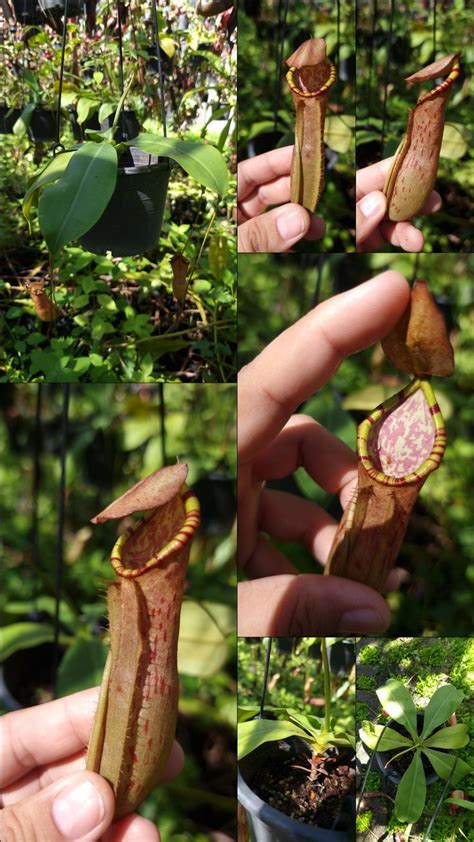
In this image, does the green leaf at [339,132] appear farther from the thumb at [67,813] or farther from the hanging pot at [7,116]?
the thumb at [67,813]

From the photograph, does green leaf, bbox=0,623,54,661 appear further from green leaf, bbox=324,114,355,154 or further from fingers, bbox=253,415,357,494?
green leaf, bbox=324,114,355,154

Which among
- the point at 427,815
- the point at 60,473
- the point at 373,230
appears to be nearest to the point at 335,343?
the point at 373,230

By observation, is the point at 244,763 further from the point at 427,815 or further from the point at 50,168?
the point at 50,168

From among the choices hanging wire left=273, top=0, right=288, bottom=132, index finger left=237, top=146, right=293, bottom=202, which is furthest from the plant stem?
hanging wire left=273, top=0, right=288, bottom=132

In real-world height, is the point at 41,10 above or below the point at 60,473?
above

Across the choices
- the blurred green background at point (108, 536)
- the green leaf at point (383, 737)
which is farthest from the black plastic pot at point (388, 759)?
the blurred green background at point (108, 536)

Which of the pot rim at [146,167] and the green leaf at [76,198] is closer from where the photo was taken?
the green leaf at [76,198]
